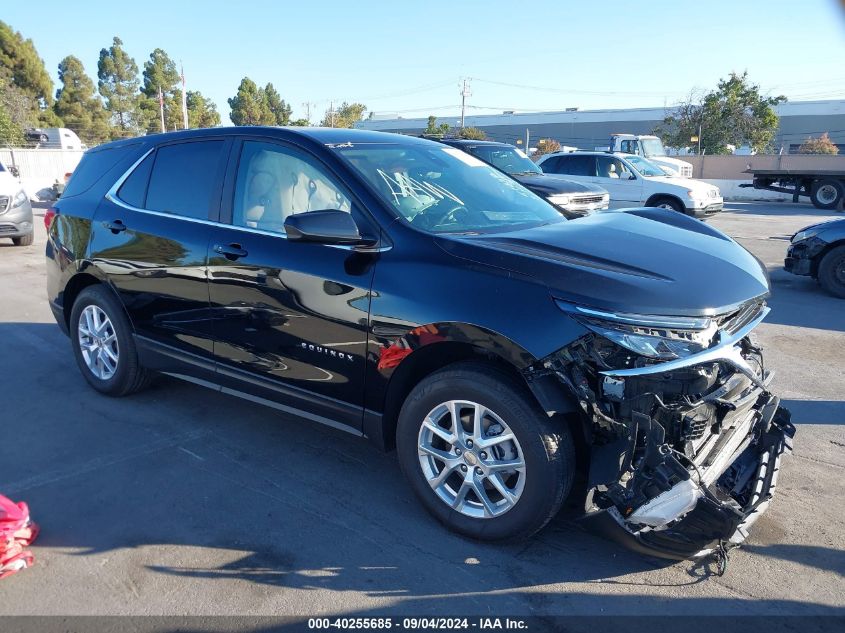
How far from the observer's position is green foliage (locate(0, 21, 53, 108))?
4659 cm

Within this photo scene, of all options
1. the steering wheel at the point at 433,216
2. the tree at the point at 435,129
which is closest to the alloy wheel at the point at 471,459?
the steering wheel at the point at 433,216

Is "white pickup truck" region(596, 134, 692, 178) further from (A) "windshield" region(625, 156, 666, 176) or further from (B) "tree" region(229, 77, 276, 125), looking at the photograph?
(B) "tree" region(229, 77, 276, 125)

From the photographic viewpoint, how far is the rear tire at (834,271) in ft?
28.8

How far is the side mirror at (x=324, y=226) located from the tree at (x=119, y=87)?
2643 inches

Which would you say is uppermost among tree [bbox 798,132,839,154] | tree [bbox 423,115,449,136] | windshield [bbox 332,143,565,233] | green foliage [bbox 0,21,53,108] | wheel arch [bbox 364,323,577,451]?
green foliage [bbox 0,21,53,108]

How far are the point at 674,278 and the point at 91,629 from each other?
283cm

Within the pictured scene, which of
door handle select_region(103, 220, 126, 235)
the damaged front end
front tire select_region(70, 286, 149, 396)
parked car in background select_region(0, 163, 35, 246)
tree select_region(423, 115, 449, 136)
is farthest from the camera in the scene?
tree select_region(423, 115, 449, 136)

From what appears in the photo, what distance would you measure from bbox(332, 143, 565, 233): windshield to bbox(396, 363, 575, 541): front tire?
905 mm

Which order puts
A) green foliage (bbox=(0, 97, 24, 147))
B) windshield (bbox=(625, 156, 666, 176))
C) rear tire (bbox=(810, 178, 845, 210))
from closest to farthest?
windshield (bbox=(625, 156, 666, 176)) < rear tire (bbox=(810, 178, 845, 210)) < green foliage (bbox=(0, 97, 24, 147))

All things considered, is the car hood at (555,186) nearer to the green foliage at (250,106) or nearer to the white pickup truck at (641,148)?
the white pickup truck at (641,148)

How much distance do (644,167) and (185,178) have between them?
15109mm

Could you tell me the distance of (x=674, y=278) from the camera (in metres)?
2.99

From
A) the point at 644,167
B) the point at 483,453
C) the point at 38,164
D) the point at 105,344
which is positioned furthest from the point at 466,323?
the point at 38,164

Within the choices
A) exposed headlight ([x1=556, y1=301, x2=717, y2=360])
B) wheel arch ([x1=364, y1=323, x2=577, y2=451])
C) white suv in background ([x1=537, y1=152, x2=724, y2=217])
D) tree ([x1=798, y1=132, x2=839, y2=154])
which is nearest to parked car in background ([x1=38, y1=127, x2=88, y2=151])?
white suv in background ([x1=537, y1=152, x2=724, y2=217])
